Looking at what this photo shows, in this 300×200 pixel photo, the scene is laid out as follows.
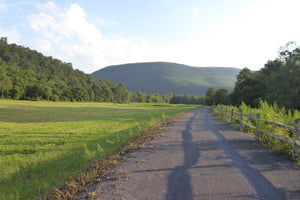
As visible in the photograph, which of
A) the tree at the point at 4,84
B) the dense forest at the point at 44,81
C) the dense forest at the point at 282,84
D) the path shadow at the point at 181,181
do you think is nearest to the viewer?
the path shadow at the point at 181,181

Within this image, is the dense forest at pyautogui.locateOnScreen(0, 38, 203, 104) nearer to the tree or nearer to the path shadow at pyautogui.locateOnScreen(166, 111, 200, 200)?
the tree

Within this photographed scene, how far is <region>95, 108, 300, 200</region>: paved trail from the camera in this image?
133 inches

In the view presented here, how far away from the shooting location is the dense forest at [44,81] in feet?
245

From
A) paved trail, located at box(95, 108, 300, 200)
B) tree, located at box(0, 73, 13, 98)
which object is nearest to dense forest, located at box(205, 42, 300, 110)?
paved trail, located at box(95, 108, 300, 200)

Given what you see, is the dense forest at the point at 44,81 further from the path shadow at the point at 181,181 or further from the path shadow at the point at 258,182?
the path shadow at the point at 258,182

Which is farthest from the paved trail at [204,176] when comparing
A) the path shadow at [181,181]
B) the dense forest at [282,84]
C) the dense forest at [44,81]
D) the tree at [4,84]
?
the dense forest at [44,81]

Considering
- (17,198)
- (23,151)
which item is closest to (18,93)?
(23,151)

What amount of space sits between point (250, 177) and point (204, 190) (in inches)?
57.9

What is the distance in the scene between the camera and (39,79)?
336 ft

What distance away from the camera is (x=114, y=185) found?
377 centimetres

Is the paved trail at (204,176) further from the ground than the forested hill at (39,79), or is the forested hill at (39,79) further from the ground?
the forested hill at (39,79)

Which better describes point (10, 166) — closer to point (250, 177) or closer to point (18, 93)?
point (250, 177)

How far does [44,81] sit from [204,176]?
383 ft

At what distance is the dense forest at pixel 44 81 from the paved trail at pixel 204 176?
8329 centimetres
